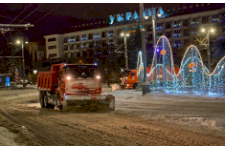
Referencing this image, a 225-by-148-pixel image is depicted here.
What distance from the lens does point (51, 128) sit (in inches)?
399

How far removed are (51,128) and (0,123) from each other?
123 inches

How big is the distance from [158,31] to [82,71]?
233 feet

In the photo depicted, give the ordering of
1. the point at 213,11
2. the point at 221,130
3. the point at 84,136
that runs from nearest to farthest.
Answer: the point at 84,136, the point at 221,130, the point at 213,11

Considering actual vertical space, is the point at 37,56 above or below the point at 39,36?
below

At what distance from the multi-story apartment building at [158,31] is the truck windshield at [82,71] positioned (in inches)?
1825

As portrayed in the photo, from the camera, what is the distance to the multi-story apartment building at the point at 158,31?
7392cm

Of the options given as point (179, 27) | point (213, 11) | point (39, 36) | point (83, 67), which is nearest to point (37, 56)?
point (39, 36)

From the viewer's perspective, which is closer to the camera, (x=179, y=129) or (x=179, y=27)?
(x=179, y=129)

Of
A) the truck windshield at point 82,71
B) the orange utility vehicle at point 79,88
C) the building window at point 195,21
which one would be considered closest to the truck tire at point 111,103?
the orange utility vehicle at point 79,88

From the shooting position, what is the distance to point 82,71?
598 inches

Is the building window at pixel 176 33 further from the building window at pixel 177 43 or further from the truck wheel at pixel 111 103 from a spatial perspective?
the truck wheel at pixel 111 103

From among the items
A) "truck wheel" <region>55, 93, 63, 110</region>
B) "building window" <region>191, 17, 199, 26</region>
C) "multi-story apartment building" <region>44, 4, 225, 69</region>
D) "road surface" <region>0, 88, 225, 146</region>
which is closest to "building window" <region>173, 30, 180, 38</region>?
"multi-story apartment building" <region>44, 4, 225, 69</region>

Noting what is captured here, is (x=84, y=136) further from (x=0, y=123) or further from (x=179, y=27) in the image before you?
(x=179, y=27)

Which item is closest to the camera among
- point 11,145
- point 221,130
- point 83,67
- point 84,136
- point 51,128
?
point 11,145
